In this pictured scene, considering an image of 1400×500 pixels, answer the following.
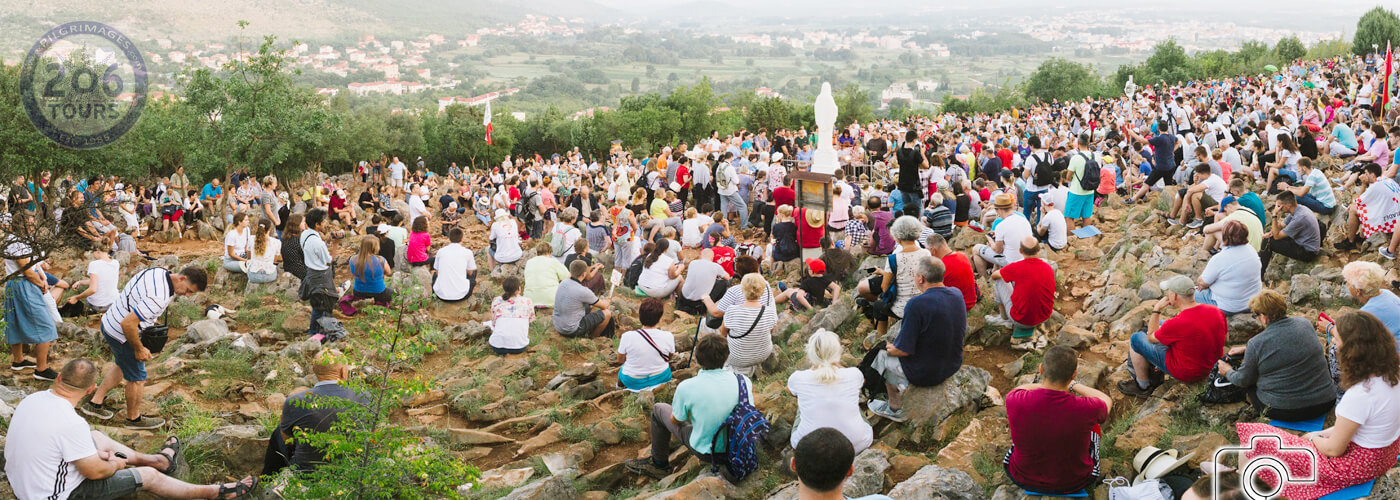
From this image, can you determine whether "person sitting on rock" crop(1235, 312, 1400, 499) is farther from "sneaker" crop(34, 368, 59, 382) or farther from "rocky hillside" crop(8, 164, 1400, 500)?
"sneaker" crop(34, 368, 59, 382)

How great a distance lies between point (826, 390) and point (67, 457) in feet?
15.6

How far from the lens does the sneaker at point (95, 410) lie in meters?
7.88

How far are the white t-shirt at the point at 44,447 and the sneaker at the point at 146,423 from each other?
Result: 7.67 ft

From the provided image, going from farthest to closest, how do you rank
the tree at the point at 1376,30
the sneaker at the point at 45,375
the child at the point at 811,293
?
the tree at the point at 1376,30 < the child at the point at 811,293 < the sneaker at the point at 45,375

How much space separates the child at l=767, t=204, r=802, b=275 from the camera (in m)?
11.9

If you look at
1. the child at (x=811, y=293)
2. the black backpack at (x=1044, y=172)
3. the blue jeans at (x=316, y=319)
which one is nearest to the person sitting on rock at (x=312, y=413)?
the blue jeans at (x=316, y=319)

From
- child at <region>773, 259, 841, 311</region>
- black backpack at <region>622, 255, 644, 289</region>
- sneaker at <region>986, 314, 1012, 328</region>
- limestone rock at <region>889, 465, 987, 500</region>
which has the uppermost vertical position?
limestone rock at <region>889, 465, 987, 500</region>

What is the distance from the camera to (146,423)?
782cm

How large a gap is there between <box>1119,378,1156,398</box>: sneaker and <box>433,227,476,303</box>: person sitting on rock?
7.84 m

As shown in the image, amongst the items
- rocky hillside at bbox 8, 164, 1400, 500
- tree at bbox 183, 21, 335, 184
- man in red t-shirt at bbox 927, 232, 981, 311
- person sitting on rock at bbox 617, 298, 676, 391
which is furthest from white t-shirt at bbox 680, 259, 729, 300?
tree at bbox 183, 21, 335, 184

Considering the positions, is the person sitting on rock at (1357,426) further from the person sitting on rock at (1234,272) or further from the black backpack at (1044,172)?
the black backpack at (1044,172)

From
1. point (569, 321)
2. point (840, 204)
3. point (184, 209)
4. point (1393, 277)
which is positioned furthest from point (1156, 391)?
point (184, 209)

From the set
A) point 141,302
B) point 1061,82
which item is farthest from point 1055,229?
point 1061,82

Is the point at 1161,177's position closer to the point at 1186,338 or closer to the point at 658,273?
the point at 658,273
